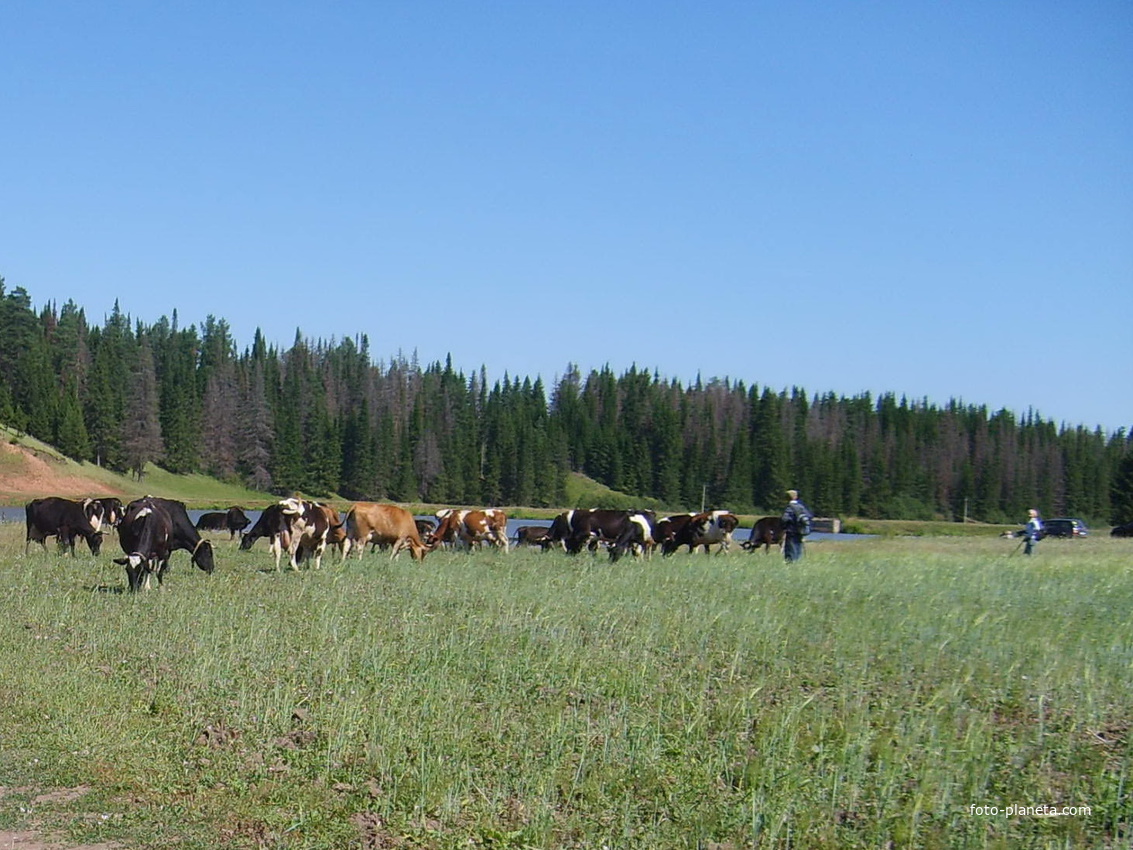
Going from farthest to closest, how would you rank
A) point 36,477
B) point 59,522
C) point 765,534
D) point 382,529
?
point 36,477 < point 765,534 < point 382,529 < point 59,522

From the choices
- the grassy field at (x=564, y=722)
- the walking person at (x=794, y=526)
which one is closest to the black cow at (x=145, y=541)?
the grassy field at (x=564, y=722)

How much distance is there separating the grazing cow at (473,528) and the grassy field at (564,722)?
17.8 meters

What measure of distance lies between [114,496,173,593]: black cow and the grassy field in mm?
1518

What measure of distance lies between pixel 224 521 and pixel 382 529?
721 inches

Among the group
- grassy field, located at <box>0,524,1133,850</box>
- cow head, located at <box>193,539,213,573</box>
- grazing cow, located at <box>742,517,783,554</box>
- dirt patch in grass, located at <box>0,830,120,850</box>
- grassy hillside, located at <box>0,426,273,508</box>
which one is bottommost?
dirt patch in grass, located at <box>0,830,120,850</box>

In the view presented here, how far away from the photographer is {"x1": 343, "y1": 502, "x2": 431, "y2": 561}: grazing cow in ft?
88.4

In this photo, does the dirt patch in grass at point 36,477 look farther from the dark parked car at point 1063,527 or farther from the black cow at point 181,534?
the dark parked car at point 1063,527

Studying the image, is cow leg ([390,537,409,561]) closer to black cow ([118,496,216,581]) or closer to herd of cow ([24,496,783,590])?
herd of cow ([24,496,783,590])

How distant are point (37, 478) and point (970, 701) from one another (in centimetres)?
8388

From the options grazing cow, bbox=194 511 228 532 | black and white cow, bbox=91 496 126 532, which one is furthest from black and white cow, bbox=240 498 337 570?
grazing cow, bbox=194 511 228 532

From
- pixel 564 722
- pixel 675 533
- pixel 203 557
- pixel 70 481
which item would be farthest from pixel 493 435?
pixel 564 722

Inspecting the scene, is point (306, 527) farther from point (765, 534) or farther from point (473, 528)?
point (765, 534)

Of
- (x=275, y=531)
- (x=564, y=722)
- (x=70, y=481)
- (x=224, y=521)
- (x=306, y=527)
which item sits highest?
(x=70, y=481)

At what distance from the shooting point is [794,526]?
2650 centimetres
